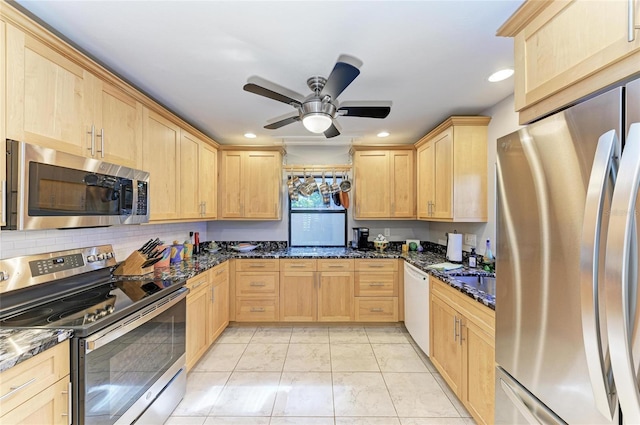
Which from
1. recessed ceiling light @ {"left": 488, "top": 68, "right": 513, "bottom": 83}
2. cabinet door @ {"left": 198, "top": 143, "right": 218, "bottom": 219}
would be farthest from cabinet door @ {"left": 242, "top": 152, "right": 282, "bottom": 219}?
recessed ceiling light @ {"left": 488, "top": 68, "right": 513, "bottom": 83}

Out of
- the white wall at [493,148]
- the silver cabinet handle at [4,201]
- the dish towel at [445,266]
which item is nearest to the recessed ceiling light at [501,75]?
the white wall at [493,148]

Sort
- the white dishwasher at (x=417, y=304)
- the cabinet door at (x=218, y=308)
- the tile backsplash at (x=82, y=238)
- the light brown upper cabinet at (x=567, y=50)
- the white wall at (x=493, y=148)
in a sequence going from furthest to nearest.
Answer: the cabinet door at (x=218, y=308) < the white dishwasher at (x=417, y=304) < the white wall at (x=493, y=148) < the tile backsplash at (x=82, y=238) < the light brown upper cabinet at (x=567, y=50)

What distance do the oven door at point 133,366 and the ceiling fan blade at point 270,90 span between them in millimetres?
1486

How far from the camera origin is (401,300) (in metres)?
3.27

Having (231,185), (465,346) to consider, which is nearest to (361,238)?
(231,185)

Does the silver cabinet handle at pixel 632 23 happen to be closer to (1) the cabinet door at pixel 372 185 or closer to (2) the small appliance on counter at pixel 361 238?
(1) the cabinet door at pixel 372 185

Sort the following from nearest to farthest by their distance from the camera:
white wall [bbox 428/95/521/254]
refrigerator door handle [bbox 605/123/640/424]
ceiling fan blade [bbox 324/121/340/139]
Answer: refrigerator door handle [bbox 605/123/640/424] → ceiling fan blade [bbox 324/121/340/139] → white wall [bbox 428/95/521/254]

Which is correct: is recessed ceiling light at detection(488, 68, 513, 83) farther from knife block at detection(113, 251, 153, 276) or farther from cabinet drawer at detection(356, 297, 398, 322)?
knife block at detection(113, 251, 153, 276)

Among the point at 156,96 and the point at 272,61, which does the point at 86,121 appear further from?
the point at 272,61

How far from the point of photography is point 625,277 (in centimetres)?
70

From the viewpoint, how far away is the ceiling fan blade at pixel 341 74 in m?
1.42

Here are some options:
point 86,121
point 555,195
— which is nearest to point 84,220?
point 86,121

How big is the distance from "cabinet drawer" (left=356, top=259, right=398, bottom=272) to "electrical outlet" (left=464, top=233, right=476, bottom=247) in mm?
824

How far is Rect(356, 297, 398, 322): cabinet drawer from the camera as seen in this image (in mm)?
3279
